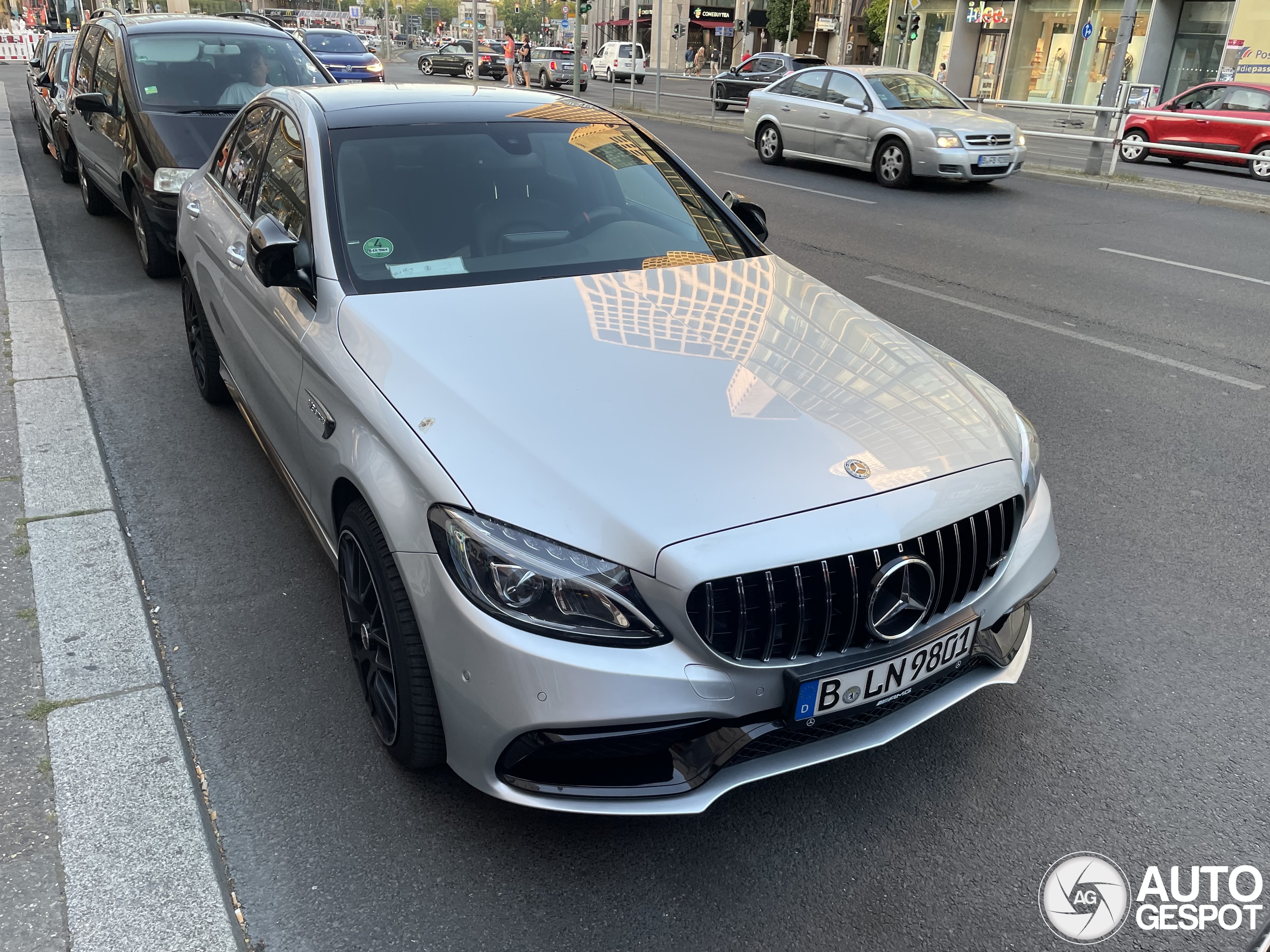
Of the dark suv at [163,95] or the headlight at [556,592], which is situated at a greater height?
the dark suv at [163,95]

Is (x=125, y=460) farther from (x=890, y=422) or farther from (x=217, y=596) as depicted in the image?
(x=890, y=422)

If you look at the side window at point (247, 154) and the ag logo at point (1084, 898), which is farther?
the side window at point (247, 154)

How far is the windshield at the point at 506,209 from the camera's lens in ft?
10.7

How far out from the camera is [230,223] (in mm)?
4133

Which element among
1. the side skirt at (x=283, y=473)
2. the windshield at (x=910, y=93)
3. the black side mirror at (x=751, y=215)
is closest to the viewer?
the side skirt at (x=283, y=473)

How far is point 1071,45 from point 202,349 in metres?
Result: 37.4

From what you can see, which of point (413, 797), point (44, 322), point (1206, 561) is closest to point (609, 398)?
point (413, 797)

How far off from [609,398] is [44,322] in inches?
210

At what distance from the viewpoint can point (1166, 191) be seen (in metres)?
13.9

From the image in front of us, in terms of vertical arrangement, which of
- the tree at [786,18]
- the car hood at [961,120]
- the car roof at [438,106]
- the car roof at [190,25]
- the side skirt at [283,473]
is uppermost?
the tree at [786,18]

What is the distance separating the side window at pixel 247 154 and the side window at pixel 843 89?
1163 cm

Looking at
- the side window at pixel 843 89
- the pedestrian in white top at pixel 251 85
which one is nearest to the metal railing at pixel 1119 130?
the side window at pixel 843 89

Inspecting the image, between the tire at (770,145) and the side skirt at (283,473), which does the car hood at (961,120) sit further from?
the side skirt at (283,473)

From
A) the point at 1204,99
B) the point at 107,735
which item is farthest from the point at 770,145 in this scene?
the point at 107,735
